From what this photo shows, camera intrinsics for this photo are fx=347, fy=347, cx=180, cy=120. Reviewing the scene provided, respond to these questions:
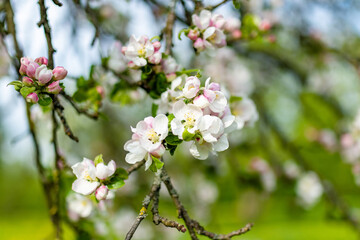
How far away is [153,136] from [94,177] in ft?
0.67

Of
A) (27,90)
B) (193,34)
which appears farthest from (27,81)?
(193,34)

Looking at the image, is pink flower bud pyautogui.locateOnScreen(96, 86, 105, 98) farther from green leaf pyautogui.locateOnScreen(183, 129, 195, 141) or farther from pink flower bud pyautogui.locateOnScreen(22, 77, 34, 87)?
green leaf pyautogui.locateOnScreen(183, 129, 195, 141)

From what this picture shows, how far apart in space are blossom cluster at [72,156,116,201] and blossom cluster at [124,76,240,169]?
0.26 ft

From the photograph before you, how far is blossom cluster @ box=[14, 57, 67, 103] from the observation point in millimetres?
913

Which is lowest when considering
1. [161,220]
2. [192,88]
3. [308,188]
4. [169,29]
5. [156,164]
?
[161,220]

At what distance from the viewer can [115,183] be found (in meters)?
0.93

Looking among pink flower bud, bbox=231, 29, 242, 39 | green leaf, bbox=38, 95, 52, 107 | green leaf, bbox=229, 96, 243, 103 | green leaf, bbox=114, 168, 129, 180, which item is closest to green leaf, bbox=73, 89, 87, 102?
green leaf, bbox=38, 95, 52, 107

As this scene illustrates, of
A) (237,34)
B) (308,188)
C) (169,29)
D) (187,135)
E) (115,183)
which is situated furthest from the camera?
(308,188)

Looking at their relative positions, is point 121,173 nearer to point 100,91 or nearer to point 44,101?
point 44,101

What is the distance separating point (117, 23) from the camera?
10.8ft

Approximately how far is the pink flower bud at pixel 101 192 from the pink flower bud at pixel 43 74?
0.32 m

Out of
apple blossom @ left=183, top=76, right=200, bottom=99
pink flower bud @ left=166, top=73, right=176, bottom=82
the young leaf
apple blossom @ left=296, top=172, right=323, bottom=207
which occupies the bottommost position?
the young leaf

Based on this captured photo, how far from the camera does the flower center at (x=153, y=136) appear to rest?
0.86 metres

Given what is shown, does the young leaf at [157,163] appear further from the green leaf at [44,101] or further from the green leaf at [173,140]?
the green leaf at [44,101]
